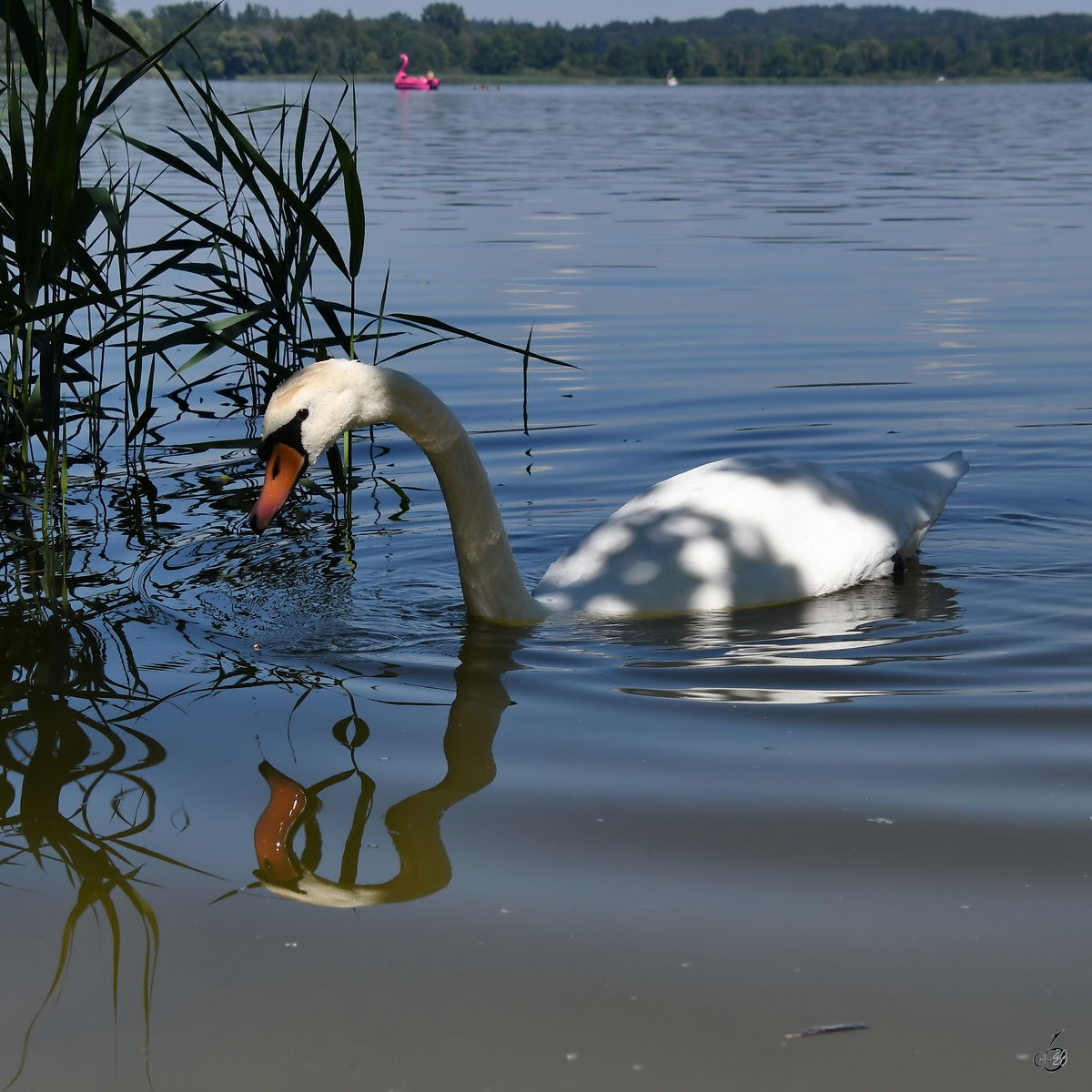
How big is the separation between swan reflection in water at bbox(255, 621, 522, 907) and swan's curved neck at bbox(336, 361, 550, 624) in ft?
1.69

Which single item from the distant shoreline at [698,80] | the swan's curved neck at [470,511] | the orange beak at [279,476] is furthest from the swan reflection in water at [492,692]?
the distant shoreline at [698,80]

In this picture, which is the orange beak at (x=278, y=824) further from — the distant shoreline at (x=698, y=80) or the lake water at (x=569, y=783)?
the distant shoreline at (x=698, y=80)

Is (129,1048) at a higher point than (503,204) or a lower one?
lower

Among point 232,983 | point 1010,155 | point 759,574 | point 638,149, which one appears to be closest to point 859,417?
point 759,574

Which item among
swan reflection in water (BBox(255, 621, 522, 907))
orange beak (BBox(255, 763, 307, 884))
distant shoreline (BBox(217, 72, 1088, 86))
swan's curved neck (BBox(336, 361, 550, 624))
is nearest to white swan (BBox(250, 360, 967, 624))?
swan's curved neck (BBox(336, 361, 550, 624))

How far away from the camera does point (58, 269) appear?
491 centimetres

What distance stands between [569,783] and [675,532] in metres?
1.68

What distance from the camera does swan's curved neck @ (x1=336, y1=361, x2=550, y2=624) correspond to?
4.34 meters

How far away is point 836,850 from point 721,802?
318 millimetres

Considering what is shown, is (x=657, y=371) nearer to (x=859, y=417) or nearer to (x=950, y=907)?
(x=859, y=417)

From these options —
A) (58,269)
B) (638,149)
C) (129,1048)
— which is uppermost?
(638,149)

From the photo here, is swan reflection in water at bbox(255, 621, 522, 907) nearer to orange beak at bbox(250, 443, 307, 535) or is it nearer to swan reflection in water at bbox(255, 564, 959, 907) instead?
swan reflection in water at bbox(255, 564, 959, 907)

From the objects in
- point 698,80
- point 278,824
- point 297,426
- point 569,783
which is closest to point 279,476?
point 297,426

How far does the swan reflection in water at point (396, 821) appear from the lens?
9.61ft
